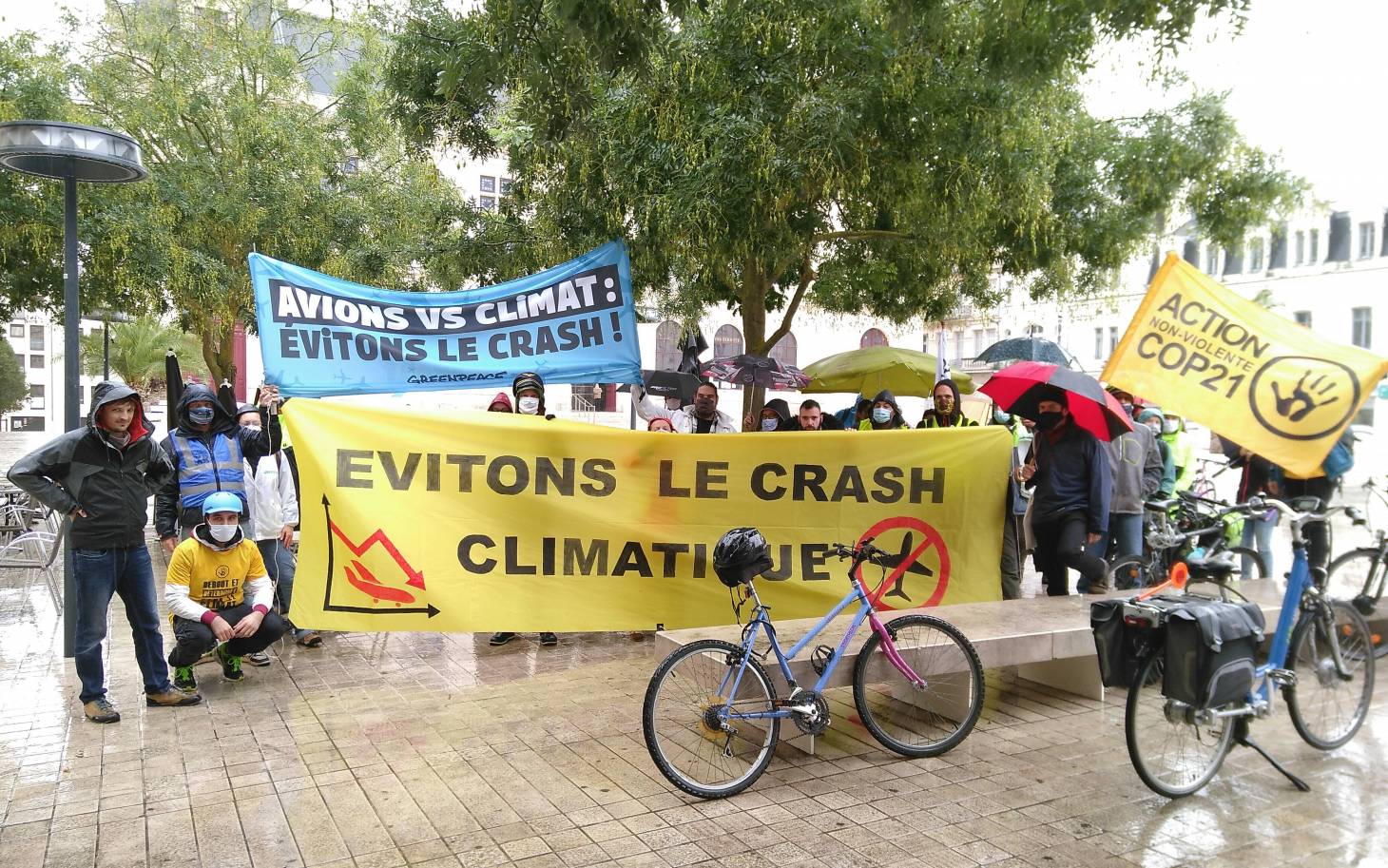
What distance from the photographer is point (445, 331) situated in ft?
26.5

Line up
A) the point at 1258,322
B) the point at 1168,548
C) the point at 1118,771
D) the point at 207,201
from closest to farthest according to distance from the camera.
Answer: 1. the point at 1118,771
2. the point at 1258,322
3. the point at 1168,548
4. the point at 207,201

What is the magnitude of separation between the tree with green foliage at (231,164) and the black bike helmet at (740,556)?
10.3 metres

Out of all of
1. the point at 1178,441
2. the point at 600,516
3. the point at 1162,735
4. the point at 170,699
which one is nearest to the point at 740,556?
the point at 1162,735

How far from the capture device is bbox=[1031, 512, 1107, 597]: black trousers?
6953 mm

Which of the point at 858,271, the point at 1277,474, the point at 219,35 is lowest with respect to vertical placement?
the point at 1277,474

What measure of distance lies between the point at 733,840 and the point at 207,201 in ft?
50.7

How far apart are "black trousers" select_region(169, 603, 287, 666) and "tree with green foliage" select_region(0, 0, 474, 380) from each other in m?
8.43

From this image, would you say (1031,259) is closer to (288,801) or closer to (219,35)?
(288,801)

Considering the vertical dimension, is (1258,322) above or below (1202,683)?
above

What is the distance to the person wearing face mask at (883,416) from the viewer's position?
8930 millimetres

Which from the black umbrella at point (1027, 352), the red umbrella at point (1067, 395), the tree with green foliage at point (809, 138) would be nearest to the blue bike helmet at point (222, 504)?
the tree with green foliage at point (809, 138)

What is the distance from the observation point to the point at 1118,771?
5086mm

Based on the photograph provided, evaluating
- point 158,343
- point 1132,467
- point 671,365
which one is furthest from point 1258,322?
point 158,343

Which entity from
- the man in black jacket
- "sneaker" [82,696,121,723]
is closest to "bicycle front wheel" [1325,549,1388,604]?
the man in black jacket
